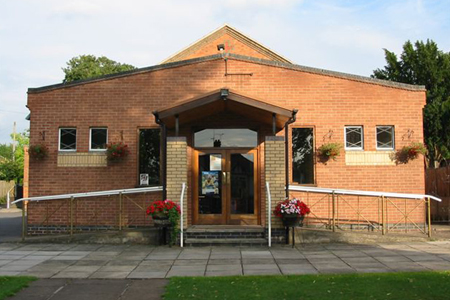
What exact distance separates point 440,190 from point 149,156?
34.1 ft

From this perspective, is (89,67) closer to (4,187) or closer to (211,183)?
(4,187)

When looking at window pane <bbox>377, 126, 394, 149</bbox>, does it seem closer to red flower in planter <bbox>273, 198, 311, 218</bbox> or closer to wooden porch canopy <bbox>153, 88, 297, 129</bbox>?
wooden porch canopy <bbox>153, 88, 297, 129</bbox>

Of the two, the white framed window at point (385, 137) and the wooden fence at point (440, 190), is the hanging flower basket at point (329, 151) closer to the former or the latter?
the white framed window at point (385, 137)

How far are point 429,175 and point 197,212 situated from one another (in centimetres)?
950

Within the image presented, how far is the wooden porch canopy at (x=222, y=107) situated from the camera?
36.3 feet

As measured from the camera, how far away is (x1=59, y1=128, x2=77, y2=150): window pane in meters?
13.6

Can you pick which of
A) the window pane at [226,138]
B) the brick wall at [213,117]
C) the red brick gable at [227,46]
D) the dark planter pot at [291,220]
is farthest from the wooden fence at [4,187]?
the dark planter pot at [291,220]

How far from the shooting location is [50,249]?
1121 centimetres

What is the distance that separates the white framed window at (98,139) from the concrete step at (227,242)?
4.10 m

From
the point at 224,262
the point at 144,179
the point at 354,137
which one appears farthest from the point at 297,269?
the point at 144,179

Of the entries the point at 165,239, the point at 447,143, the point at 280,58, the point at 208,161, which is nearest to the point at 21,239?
the point at 165,239

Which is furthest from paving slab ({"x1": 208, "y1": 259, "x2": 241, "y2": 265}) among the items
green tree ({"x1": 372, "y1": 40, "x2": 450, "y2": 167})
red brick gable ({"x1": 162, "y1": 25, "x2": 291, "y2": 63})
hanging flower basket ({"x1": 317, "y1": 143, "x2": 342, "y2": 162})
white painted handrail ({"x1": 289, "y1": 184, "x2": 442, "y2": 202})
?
green tree ({"x1": 372, "y1": 40, "x2": 450, "y2": 167})

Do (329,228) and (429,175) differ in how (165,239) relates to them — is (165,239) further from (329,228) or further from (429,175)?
(429,175)

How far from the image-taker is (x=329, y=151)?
1303 centimetres
